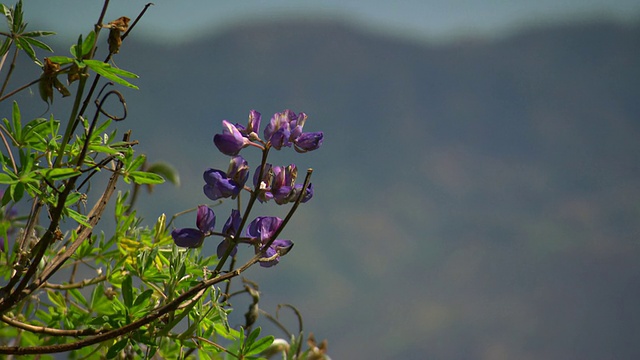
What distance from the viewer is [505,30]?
494 cm

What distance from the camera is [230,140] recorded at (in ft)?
1.43

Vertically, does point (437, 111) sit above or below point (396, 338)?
above

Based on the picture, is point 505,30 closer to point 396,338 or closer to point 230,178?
point 396,338

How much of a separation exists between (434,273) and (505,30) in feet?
4.80

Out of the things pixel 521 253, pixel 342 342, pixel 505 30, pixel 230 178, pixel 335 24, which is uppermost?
pixel 505 30

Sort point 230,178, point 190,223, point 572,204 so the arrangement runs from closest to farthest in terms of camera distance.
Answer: point 230,178 → point 190,223 → point 572,204

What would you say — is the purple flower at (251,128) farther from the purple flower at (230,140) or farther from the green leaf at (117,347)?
the green leaf at (117,347)

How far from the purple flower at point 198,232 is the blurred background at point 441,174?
3876 mm

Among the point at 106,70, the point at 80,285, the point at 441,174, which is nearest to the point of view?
the point at 106,70

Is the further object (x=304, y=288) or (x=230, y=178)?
(x=304, y=288)

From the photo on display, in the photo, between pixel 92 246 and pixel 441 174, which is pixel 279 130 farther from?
pixel 441 174

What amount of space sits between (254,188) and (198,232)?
4 centimetres

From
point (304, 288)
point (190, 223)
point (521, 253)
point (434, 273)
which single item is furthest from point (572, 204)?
point (190, 223)

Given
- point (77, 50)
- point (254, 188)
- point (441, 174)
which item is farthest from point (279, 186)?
point (441, 174)
